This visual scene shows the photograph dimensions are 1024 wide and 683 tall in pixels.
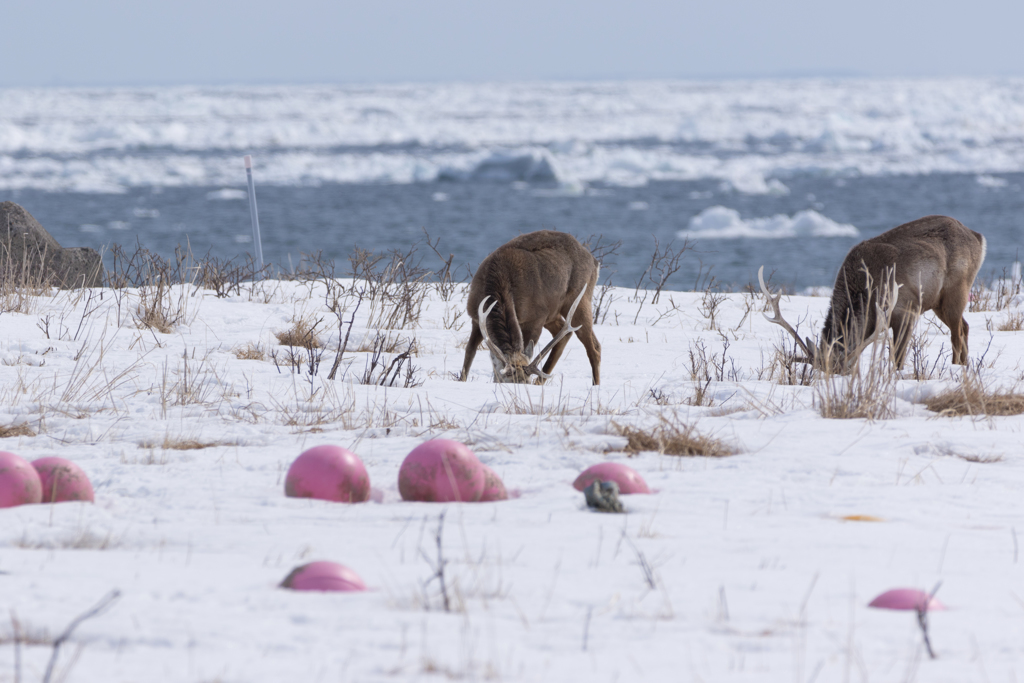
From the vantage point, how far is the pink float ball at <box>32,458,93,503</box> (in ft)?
13.1

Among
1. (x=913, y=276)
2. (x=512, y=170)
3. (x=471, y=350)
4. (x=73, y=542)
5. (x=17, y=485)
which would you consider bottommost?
(x=73, y=542)

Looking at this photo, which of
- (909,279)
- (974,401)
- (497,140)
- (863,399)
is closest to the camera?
(863,399)

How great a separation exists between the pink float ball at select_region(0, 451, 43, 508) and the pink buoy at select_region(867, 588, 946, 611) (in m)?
2.87

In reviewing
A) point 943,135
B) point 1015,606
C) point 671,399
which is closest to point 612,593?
point 1015,606

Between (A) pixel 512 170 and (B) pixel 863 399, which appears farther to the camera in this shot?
(A) pixel 512 170

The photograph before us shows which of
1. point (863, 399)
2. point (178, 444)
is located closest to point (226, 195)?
A: point (178, 444)

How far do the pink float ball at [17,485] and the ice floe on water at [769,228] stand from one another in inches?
1005

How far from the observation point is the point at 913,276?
25.2 ft

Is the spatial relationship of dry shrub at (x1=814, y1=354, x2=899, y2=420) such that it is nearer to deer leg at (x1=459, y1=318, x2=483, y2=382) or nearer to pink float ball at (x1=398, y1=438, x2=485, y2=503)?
pink float ball at (x1=398, y1=438, x2=485, y2=503)

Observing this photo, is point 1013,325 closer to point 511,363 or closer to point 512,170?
point 511,363

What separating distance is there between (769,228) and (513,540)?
88.5 ft

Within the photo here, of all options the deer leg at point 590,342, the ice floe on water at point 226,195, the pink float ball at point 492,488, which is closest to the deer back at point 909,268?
the deer leg at point 590,342

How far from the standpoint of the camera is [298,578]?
10.0ft

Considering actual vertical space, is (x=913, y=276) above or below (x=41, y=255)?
below
